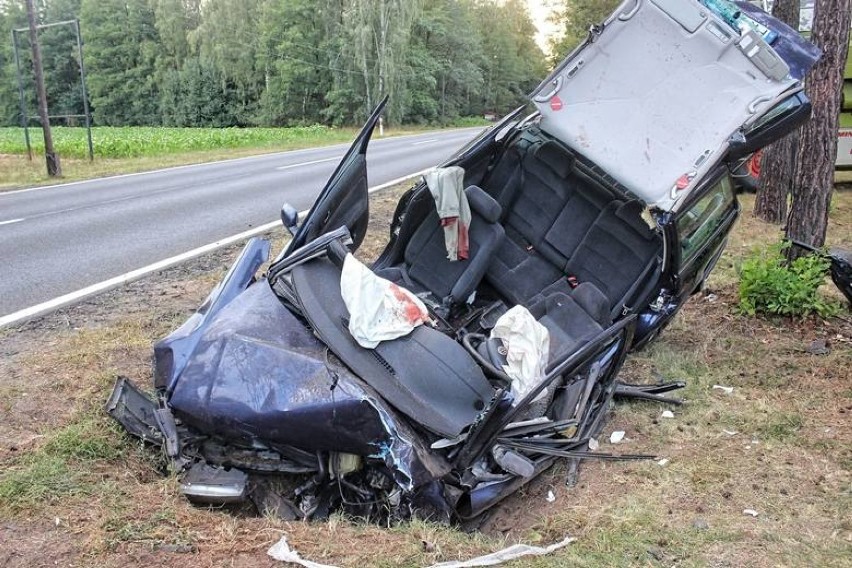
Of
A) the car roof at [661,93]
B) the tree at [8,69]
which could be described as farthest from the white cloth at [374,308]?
the tree at [8,69]

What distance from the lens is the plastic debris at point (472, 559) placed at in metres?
2.54

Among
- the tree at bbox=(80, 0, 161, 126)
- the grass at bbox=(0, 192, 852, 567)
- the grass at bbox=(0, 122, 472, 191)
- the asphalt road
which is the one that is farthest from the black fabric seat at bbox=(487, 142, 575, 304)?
the tree at bbox=(80, 0, 161, 126)

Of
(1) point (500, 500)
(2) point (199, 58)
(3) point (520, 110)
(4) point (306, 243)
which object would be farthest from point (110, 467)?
(2) point (199, 58)

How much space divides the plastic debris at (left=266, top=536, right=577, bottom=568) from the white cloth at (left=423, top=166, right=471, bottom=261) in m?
2.38

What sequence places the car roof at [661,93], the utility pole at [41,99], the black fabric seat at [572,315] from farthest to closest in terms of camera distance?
1. the utility pole at [41,99]
2. the black fabric seat at [572,315]
3. the car roof at [661,93]

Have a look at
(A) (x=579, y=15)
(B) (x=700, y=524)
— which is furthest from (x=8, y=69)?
(B) (x=700, y=524)

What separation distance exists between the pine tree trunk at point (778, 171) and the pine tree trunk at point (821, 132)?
10.1 ft

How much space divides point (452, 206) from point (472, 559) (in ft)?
8.42

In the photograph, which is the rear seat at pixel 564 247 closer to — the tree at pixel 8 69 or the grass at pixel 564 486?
the grass at pixel 564 486

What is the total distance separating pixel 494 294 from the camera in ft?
16.6

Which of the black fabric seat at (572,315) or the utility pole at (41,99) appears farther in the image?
the utility pole at (41,99)

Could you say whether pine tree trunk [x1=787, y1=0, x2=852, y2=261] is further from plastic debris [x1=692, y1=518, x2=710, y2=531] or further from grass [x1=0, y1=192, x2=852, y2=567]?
plastic debris [x1=692, y1=518, x2=710, y2=531]

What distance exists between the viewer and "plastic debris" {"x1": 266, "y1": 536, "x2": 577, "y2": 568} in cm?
254

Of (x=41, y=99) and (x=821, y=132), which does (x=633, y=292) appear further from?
(x=41, y=99)
